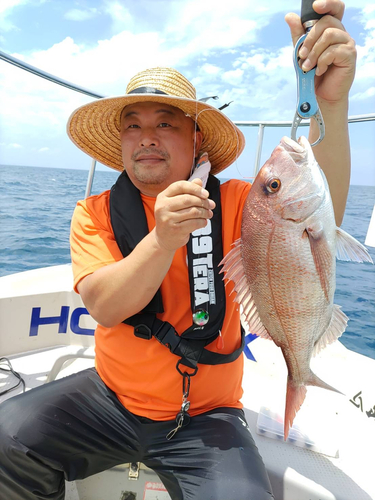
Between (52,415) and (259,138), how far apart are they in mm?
3185

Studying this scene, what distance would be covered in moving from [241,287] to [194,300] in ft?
1.31

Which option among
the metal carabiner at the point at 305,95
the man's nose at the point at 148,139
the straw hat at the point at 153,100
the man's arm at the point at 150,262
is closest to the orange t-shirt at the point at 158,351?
the man's arm at the point at 150,262

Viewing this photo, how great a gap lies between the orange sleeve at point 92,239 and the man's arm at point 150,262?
0.09m

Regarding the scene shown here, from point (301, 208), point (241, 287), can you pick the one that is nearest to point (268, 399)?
point (241, 287)

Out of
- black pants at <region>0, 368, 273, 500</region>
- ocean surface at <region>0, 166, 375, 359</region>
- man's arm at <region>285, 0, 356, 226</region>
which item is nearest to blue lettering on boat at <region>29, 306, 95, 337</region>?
black pants at <region>0, 368, 273, 500</region>

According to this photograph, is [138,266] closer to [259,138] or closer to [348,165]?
[348,165]

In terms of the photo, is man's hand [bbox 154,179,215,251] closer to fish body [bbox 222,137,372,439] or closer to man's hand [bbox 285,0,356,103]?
fish body [bbox 222,137,372,439]

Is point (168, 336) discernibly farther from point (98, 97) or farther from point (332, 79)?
point (98, 97)

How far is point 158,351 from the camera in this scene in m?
1.99

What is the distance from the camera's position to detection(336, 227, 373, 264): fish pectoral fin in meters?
1.41

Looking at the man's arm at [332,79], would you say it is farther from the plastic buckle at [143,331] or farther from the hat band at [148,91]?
the plastic buckle at [143,331]

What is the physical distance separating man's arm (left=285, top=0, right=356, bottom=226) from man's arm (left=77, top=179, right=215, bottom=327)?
0.69m

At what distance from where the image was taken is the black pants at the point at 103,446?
1.71m

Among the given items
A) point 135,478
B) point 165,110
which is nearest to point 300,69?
point 165,110
